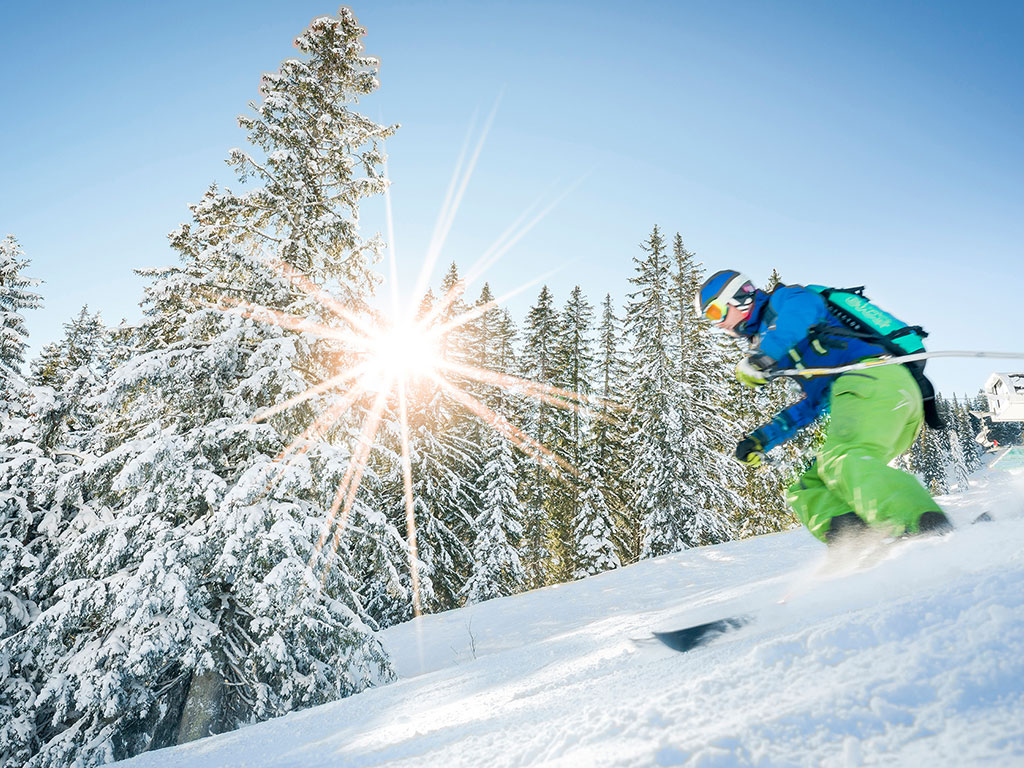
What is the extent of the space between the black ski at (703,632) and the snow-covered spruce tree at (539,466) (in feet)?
60.6

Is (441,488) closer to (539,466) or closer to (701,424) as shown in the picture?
(539,466)

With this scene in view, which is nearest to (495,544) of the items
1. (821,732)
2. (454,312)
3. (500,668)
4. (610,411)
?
(610,411)

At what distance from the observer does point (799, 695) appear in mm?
1183

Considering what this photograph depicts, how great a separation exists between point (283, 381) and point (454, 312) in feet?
58.5

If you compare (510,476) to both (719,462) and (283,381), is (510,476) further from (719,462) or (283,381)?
(283,381)

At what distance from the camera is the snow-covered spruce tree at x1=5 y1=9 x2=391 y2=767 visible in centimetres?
635

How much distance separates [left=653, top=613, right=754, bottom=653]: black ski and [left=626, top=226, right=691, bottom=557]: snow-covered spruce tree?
1763 cm

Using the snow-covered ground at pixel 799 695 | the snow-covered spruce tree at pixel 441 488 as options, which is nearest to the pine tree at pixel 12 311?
the snow-covered spruce tree at pixel 441 488

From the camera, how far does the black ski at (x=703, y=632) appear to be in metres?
2.11

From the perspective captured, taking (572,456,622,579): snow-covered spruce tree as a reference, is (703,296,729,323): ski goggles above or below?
above

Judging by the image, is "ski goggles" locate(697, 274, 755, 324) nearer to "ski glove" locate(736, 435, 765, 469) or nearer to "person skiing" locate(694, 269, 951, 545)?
"person skiing" locate(694, 269, 951, 545)

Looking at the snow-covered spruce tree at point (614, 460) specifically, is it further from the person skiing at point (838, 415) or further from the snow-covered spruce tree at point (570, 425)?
the person skiing at point (838, 415)

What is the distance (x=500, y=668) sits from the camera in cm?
355

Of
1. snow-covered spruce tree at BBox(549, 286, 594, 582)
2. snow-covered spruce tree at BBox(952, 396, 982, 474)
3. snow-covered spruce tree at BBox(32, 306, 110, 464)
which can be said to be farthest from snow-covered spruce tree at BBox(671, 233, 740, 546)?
snow-covered spruce tree at BBox(952, 396, 982, 474)
